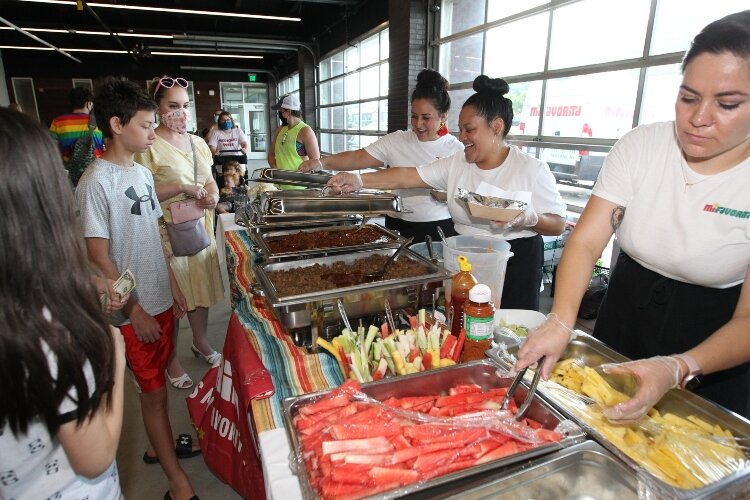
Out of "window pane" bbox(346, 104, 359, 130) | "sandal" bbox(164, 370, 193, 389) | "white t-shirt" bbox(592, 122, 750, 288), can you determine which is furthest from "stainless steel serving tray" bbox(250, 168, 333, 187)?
"window pane" bbox(346, 104, 359, 130)

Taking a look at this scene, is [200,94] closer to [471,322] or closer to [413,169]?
[413,169]

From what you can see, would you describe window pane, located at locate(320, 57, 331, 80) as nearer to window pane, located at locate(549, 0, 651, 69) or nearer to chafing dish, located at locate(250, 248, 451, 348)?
window pane, located at locate(549, 0, 651, 69)

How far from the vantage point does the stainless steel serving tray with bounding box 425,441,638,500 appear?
0.77 m

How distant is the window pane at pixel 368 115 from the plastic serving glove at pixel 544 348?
667 centimetres

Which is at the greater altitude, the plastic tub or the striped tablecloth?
the plastic tub

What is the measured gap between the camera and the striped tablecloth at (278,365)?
1.10 meters

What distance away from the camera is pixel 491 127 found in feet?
5.98

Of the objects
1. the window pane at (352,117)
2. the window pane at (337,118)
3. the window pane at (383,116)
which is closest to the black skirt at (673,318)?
the window pane at (383,116)

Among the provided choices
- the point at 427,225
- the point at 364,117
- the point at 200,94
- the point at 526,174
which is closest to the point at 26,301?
the point at 526,174

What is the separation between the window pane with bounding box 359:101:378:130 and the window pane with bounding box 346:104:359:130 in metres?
0.26

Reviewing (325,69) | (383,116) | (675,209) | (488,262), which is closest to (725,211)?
(675,209)

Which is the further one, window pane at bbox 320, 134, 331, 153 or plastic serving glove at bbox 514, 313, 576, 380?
window pane at bbox 320, 134, 331, 153

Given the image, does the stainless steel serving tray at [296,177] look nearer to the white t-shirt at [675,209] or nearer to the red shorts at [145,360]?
the red shorts at [145,360]

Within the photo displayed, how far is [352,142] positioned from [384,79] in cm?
202
